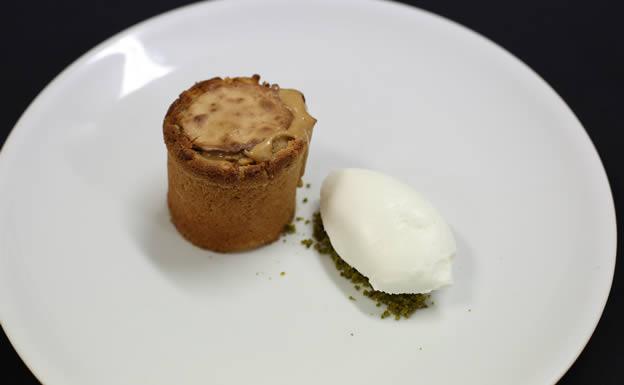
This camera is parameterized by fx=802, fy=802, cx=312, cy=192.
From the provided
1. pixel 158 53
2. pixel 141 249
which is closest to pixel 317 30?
pixel 158 53

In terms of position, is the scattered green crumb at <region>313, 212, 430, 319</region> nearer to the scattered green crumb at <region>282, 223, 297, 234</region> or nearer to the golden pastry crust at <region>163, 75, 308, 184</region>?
the scattered green crumb at <region>282, 223, 297, 234</region>

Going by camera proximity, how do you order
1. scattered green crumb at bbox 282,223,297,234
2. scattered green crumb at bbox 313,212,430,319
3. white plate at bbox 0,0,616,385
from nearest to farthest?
white plate at bbox 0,0,616,385 → scattered green crumb at bbox 313,212,430,319 → scattered green crumb at bbox 282,223,297,234

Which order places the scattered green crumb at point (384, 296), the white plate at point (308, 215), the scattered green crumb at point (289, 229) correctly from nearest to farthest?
the white plate at point (308, 215), the scattered green crumb at point (384, 296), the scattered green crumb at point (289, 229)

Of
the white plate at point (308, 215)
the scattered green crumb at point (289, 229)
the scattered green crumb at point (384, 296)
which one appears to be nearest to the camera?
the white plate at point (308, 215)

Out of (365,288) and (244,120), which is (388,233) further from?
(244,120)

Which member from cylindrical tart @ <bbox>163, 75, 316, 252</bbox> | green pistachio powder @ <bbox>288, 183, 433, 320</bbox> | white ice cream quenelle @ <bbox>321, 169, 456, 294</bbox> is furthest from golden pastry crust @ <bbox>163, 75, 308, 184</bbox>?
green pistachio powder @ <bbox>288, 183, 433, 320</bbox>

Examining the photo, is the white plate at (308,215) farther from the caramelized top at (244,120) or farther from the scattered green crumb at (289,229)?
the caramelized top at (244,120)

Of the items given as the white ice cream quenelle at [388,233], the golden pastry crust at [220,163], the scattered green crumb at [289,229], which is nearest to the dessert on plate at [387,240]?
the white ice cream quenelle at [388,233]
